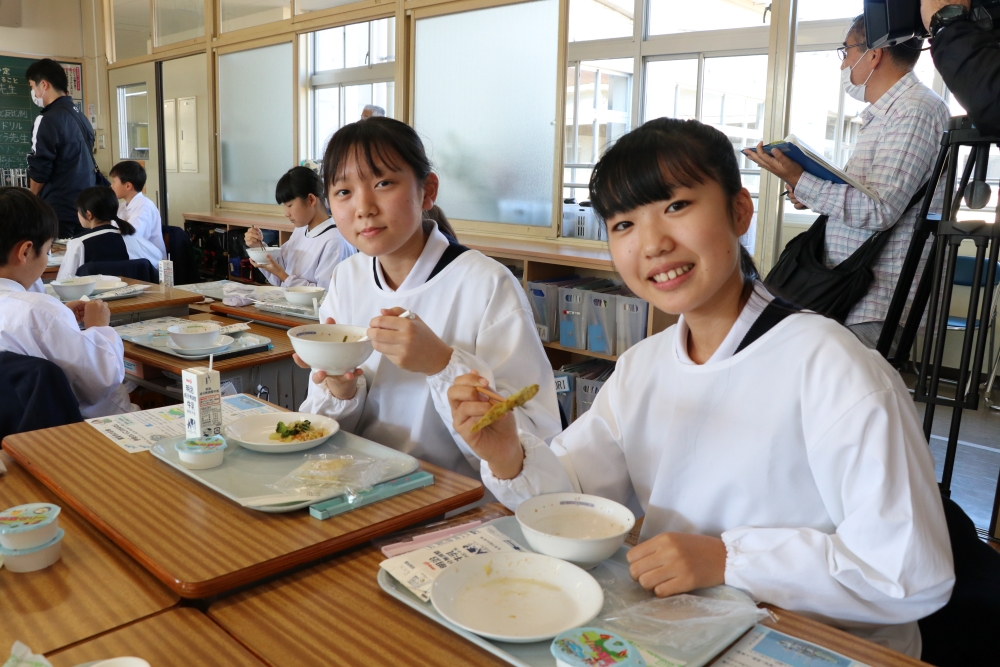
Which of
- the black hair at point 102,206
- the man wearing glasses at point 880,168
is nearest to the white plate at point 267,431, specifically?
the man wearing glasses at point 880,168

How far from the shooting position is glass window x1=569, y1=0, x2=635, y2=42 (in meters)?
4.57

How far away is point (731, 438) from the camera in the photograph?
1093mm

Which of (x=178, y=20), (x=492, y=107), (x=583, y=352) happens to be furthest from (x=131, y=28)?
(x=583, y=352)

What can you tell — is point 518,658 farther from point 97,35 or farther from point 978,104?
point 97,35

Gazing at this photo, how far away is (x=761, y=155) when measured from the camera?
6.80ft

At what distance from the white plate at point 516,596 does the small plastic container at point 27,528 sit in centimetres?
52

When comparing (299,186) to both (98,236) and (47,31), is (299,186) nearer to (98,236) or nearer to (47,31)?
(98,236)

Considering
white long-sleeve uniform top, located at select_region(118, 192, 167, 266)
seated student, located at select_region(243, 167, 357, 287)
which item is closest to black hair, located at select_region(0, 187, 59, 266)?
seated student, located at select_region(243, 167, 357, 287)

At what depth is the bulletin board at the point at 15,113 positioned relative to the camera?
24.3ft

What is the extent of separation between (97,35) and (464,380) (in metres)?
8.40

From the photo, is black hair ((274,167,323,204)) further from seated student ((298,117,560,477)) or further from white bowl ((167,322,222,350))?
seated student ((298,117,560,477))

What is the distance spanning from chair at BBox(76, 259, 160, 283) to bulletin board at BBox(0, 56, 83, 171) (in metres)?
4.65

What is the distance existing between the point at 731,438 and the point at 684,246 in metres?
0.28

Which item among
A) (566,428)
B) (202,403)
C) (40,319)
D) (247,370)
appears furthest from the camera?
(247,370)
